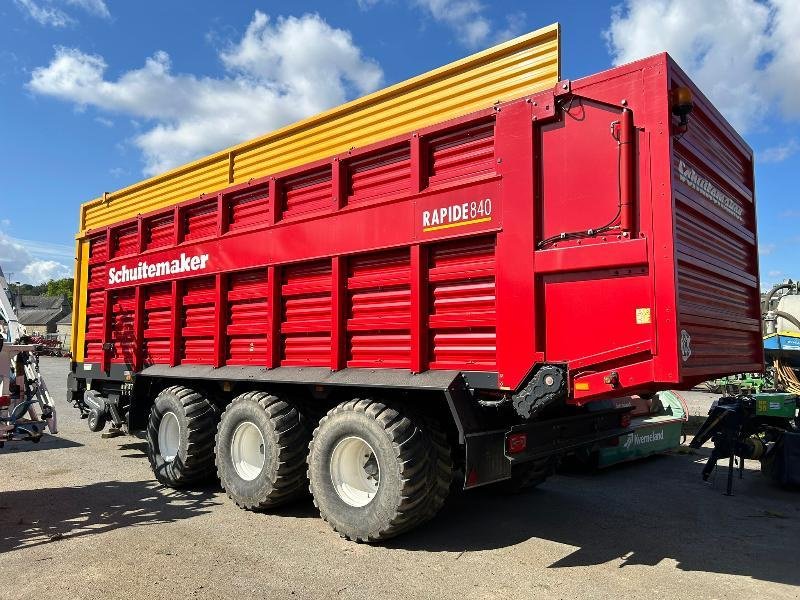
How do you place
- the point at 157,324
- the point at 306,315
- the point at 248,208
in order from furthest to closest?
the point at 157,324 < the point at 248,208 < the point at 306,315

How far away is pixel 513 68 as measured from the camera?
4.50 meters

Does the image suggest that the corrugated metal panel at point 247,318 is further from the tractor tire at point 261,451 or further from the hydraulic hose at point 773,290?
the hydraulic hose at point 773,290

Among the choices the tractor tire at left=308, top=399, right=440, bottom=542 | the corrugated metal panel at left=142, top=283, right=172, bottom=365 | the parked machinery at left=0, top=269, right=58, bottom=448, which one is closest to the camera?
the tractor tire at left=308, top=399, right=440, bottom=542

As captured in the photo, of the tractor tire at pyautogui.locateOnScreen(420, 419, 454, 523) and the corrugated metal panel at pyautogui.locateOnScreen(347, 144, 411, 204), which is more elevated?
the corrugated metal panel at pyautogui.locateOnScreen(347, 144, 411, 204)

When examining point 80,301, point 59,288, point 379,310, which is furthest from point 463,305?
point 59,288

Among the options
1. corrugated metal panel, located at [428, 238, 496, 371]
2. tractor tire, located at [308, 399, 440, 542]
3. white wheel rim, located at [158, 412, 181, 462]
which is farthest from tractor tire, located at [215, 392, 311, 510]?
corrugated metal panel, located at [428, 238, 496, 371]

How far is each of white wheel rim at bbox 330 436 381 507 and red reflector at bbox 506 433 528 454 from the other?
1.15 metres

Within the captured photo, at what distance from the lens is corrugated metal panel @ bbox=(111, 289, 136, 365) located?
25.6 ft

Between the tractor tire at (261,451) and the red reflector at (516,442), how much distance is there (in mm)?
2068

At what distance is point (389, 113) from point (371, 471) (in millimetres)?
3056

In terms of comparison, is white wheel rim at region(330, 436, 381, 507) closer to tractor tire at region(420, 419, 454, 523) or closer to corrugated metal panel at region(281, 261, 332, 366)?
tractor tire at region(420, 419, 454, 523)

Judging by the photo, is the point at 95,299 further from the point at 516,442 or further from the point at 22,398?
the point at 516,442

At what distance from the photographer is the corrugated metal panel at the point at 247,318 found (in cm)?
602

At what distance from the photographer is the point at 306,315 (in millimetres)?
5629
